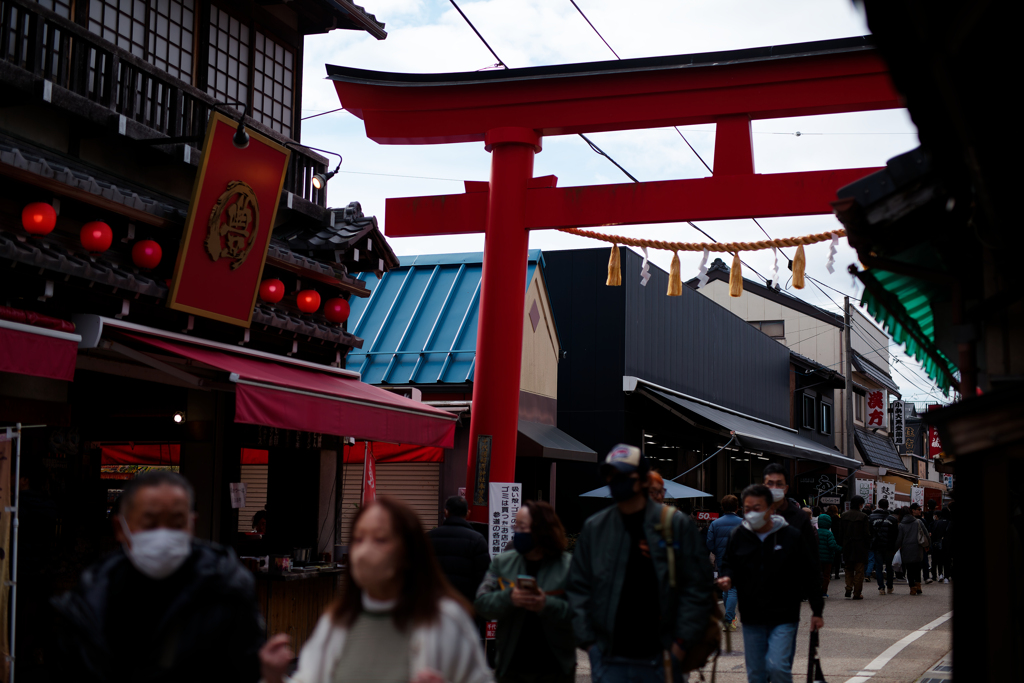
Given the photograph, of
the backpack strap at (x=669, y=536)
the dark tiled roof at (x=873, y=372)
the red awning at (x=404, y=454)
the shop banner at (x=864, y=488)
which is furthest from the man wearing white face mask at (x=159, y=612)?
the dark tiled roof at (x=873, y=372)

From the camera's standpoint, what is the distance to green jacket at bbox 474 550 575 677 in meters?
5.80

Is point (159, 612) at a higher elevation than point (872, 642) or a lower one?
higher

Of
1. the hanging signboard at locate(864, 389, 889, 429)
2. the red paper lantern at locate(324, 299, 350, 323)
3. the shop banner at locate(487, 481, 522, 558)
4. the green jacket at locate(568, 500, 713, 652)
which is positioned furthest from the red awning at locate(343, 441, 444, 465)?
the hanging signboard at locate(864, 389, 889, 429)

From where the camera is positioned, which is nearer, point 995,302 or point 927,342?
point 995,302

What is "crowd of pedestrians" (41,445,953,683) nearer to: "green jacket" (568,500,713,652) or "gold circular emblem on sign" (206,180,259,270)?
"green jacket" (568,500,713,652)

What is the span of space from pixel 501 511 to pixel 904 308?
5.90 meters

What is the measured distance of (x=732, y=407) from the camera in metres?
30.0

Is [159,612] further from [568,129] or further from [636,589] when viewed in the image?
[568,129]

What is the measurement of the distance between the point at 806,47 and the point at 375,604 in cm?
973

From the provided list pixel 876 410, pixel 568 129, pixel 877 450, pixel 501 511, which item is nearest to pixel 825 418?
pixel 877 450

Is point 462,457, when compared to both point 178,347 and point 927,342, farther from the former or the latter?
point 927,342

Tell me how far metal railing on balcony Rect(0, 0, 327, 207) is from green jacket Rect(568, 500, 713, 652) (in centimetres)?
669

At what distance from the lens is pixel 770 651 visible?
734 centimetres

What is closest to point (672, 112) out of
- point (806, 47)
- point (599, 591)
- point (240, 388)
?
point (806, 47)
